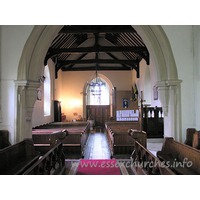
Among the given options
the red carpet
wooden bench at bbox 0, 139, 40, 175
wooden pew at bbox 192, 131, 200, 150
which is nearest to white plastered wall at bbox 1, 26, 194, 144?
wooden pew at bbox 192, 131, 200, 150

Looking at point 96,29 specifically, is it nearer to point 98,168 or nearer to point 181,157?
point 98,168

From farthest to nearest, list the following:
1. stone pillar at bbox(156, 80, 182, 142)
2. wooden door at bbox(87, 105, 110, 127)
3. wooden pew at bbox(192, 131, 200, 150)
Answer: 1. wooden door at bbox(87, 105, 110, 127)
2. stone pillar at bbox(156, 80, 182, 142)
3. wooden pew at bbox(192, 131, 200, 150)

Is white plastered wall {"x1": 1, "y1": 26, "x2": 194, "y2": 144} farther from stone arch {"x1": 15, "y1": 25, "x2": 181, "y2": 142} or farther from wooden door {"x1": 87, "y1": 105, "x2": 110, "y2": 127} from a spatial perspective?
wooden door {"x1": 87, "y1": 105, "x2": 110, "y2": 127}

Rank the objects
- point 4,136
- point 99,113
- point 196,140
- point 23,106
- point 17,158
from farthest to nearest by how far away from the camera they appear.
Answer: point 99,113
point 23,106
point 4,136
point 196,140
point 17,158

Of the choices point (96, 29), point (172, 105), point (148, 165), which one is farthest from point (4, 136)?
point (96, 29)

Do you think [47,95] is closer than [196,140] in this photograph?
No

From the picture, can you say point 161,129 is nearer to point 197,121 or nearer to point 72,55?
point 197,121

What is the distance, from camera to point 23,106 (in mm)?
3736

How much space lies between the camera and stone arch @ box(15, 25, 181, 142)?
143 inches

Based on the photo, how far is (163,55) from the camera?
3775 mm

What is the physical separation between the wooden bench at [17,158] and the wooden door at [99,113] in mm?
A: 9892

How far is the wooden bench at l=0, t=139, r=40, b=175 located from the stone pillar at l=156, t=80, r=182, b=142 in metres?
2.73

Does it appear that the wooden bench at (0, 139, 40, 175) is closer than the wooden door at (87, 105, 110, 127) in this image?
Yes

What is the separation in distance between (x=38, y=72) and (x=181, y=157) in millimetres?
3286
